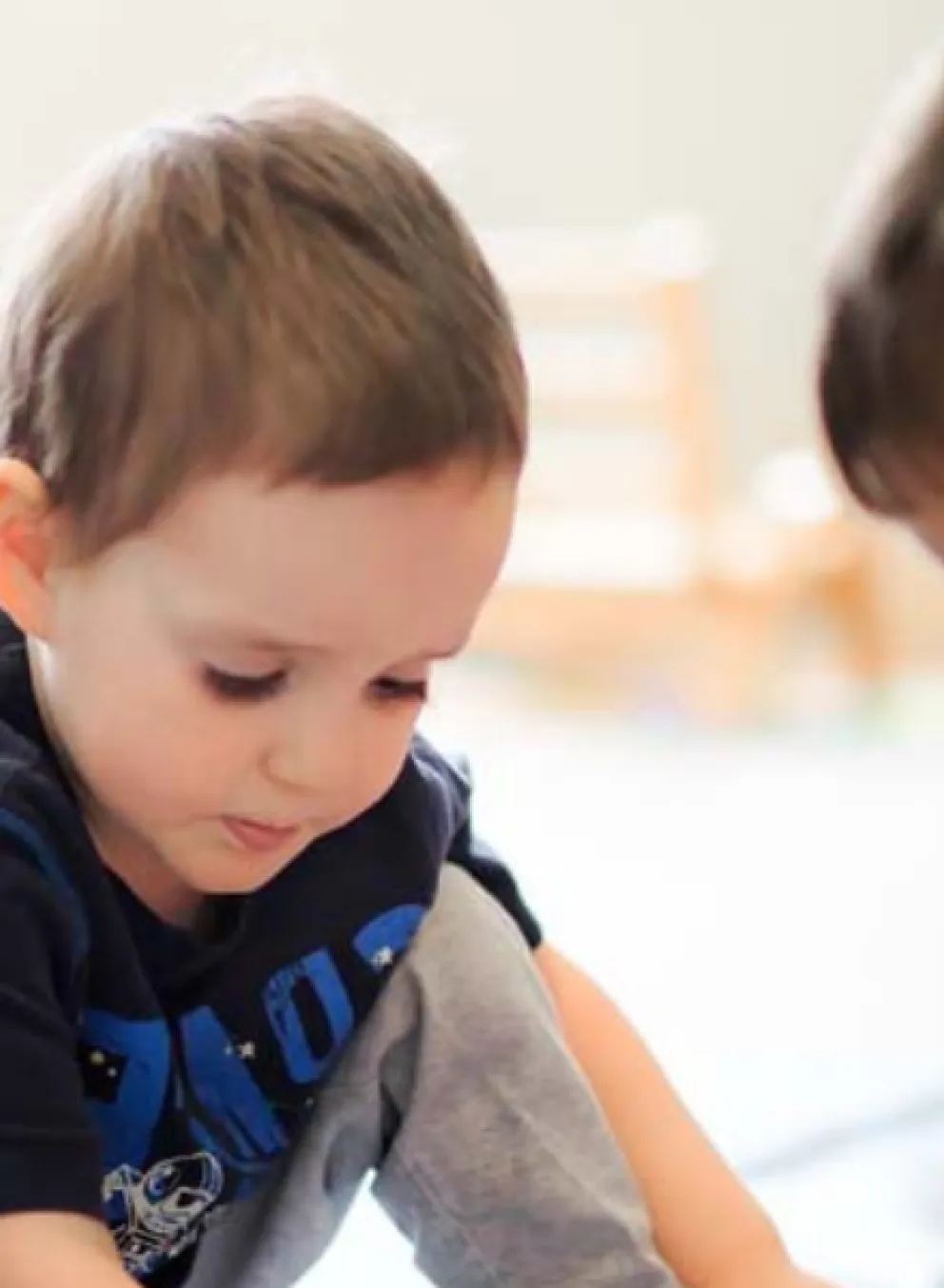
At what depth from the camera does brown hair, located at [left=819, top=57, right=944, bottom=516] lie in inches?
24.2

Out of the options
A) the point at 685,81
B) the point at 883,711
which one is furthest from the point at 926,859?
the point at 685,81

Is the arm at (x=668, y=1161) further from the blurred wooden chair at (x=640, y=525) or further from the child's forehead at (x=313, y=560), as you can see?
the blurred wooden chair at (x=640, y=525)

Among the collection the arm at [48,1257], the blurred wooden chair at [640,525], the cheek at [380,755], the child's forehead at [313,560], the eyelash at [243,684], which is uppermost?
the child's forehead at [313,560]

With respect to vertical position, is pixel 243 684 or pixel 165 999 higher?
pixel 243 684

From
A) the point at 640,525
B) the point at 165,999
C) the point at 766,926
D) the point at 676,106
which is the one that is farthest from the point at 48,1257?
the point at 676,106

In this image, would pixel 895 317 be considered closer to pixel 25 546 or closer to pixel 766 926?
pixel 25 546

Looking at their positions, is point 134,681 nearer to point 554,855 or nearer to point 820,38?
point 554,855

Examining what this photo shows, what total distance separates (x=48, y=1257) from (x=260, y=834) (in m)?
0.11

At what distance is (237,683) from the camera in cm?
60

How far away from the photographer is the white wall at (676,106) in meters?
1.86

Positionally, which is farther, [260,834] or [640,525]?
[640,525]

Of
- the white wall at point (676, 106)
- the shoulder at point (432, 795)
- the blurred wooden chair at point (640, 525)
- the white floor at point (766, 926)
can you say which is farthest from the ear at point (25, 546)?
the white wall at point (676, 106)

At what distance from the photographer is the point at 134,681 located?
1.99 feet

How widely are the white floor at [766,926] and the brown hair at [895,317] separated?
0.27m
